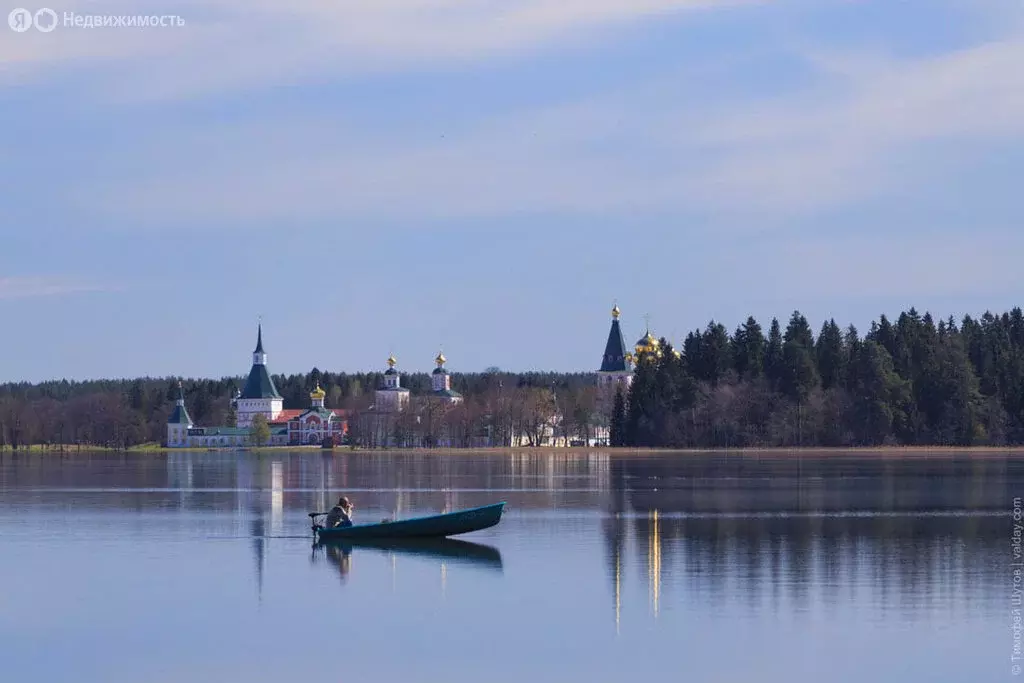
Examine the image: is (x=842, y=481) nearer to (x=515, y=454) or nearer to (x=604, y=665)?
(x=604, y=665)

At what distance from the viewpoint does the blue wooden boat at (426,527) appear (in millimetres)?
41688

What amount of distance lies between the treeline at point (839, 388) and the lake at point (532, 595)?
6736 centimetres

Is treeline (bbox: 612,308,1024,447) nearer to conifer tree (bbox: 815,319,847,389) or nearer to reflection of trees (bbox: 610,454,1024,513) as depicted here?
conifer tree (bbox: 815,319,847,389)

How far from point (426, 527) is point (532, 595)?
11.0m

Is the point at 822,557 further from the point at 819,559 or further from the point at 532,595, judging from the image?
the point at 532,595

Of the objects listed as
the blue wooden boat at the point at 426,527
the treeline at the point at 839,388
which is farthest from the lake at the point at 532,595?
the treeline at the point at 839,388

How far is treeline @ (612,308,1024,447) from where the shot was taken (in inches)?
4862

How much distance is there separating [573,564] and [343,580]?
5.36 m

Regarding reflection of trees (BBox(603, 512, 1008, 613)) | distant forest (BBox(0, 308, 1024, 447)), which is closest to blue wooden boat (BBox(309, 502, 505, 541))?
reflection of trees (BBox(603, 512, 1008, 613))

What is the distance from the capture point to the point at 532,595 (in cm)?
3134

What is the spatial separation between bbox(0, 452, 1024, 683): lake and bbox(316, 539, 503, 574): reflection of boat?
18 centimetres

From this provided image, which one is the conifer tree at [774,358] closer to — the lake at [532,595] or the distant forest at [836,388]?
the distant forest at [836,388]

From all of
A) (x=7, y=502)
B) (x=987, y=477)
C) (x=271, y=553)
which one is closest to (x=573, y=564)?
(x=271, y=553)

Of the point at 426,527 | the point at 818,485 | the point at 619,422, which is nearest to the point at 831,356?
the point at 619,422
